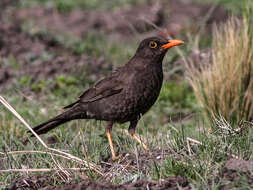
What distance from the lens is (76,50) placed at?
31.2 feet

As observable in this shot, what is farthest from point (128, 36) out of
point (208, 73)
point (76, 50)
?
point (208, 73)

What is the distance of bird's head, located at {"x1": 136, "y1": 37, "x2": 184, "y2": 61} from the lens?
523 cm

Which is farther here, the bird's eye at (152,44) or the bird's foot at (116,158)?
the bird's eye at (152,44)

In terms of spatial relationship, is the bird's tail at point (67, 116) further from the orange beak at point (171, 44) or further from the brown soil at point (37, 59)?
the brown soil at point (37, 59)

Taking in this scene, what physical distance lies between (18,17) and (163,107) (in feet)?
17.7

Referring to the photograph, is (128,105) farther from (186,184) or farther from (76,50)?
(76,50)

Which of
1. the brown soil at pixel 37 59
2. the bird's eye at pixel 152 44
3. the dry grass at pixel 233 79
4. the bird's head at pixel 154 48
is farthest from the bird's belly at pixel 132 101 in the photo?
the brown soil at pixel 37 59

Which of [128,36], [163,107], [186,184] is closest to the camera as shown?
[186,184]

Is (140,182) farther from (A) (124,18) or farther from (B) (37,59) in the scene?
(A) (124,18)

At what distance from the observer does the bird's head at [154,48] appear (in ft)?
17.2

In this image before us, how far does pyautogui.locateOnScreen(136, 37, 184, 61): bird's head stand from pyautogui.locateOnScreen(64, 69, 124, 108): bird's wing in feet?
1.17

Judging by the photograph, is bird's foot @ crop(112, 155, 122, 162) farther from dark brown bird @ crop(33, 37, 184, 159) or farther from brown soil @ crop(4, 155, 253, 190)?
brown soil @ crop(4, 155, 253, 190)

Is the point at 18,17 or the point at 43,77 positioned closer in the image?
the point at 43,77

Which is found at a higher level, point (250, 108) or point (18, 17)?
point (18, 17)
